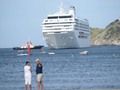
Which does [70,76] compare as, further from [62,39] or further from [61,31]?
[62,39]

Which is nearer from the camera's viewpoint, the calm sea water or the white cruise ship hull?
the calm sea water

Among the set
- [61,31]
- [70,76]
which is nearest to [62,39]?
[61,31]

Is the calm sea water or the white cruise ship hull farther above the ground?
the white cruise ship hull

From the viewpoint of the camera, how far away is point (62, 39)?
153 meters

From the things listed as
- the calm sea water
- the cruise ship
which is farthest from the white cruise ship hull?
the calm sea water

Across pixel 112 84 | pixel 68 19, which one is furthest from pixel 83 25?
pixel 112 84

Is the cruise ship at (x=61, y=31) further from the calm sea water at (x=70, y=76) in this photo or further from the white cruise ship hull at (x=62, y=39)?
the calm sea water at (x=70, y=76)

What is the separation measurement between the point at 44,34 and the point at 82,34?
24569 millimetres

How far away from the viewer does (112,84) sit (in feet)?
141

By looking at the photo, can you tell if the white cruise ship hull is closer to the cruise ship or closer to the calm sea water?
the cruise ship

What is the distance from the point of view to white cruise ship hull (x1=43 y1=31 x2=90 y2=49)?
150 meters

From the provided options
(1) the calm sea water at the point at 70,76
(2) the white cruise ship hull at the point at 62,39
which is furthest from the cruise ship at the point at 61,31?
(1) the calm sea water at the point at 70,76

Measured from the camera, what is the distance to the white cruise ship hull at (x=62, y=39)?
150 meters

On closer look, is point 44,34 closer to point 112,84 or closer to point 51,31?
point 51,31
